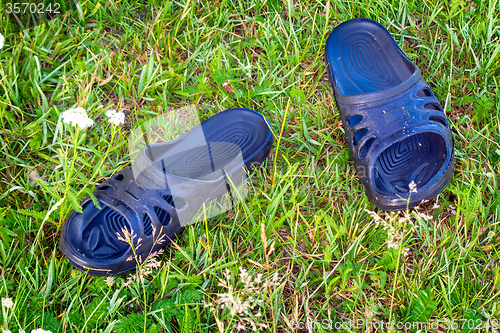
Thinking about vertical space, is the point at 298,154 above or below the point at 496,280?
above

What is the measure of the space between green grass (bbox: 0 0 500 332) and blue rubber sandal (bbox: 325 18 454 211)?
0.53 ft

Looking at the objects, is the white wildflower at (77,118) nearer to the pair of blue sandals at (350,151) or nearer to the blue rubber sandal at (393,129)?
the pair of blue sandals at (350,151)

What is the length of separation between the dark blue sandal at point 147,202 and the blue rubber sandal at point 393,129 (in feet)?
2.08

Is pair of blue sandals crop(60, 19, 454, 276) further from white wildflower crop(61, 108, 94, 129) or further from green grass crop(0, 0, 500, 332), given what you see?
white wildflower crop(61, 108, 94, 129)

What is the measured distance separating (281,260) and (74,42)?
7.70ft

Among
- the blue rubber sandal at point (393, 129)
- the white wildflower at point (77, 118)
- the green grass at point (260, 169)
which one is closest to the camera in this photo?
the white wildflower at point (77, 118)

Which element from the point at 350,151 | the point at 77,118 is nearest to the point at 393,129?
the point at 350,151

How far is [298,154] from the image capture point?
108 inches

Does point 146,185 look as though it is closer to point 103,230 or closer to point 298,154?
point 103,230

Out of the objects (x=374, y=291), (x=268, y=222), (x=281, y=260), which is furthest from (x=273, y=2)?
(x=374, y=291)

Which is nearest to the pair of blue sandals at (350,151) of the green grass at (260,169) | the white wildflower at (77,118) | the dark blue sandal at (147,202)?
the dark blue sandal at (147,202)

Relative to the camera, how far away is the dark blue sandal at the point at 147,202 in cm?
221

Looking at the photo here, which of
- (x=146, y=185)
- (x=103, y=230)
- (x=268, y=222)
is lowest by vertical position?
(x=268, y=222)

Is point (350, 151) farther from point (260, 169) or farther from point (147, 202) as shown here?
point (147, 202)
